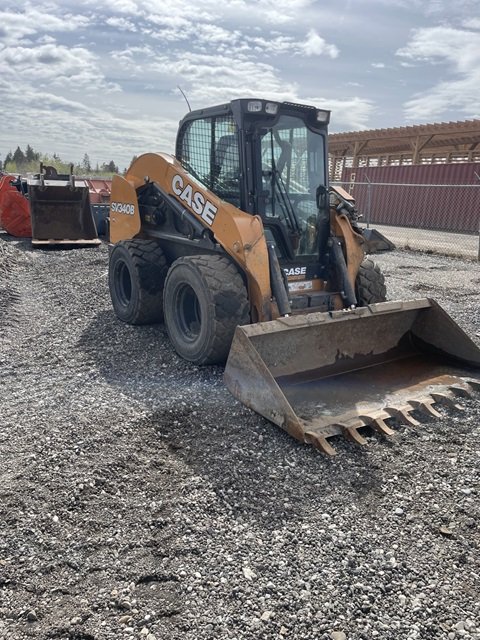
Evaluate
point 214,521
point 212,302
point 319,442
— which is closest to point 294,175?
point 212,302

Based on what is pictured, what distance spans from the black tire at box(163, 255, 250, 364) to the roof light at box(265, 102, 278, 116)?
1.38 metres

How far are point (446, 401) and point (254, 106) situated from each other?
3017 millimetres

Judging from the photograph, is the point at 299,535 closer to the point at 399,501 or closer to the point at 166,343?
the point at 399,501

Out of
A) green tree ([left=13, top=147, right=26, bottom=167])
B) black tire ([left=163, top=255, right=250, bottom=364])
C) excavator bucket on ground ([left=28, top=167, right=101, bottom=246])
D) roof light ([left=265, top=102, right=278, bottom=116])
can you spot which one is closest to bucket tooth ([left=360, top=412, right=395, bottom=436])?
black tire ([left=163, top=255, right=250, bottom=364])

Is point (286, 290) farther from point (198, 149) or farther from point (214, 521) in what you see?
point (214, 521)

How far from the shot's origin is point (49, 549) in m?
2.72

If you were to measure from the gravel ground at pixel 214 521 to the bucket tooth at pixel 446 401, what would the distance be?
0.11m

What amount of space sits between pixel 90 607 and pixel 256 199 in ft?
12.0

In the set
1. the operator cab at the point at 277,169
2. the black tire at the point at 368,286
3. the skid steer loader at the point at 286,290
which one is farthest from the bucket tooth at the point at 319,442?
the black tire at the point at 368,286

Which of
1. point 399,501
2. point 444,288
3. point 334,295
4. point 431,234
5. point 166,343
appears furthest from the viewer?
point 431,234

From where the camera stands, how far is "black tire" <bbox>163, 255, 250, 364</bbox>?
15.5 ft

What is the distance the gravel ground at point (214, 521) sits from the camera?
235cm

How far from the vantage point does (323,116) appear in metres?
5.41

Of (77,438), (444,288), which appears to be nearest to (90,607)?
(77,438)
